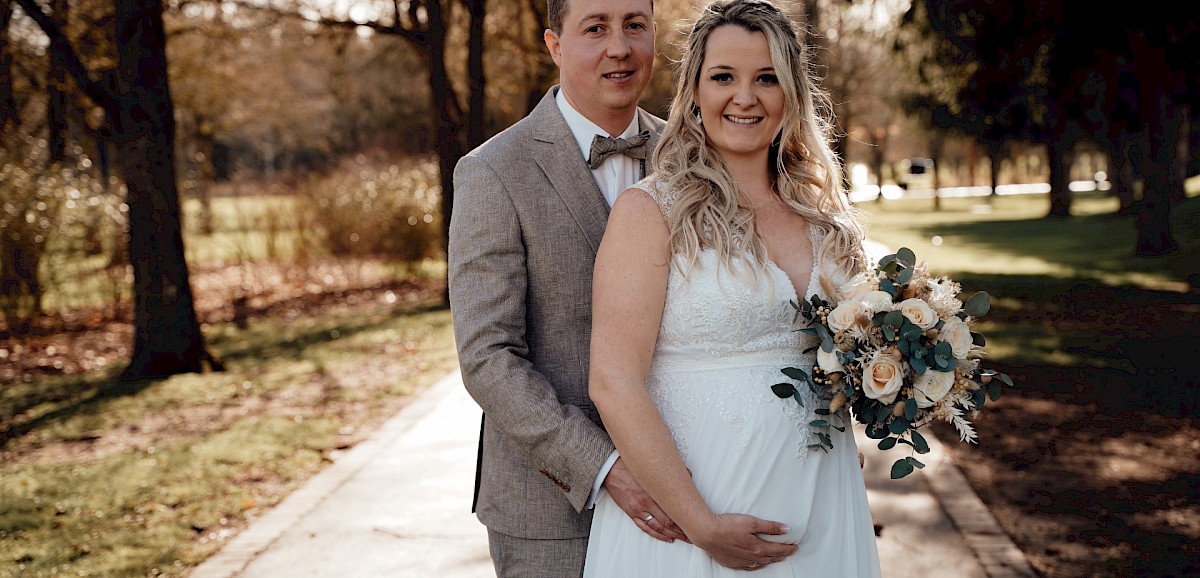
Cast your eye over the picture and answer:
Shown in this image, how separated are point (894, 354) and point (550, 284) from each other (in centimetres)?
89

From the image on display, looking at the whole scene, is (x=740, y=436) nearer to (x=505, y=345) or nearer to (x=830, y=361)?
(x=830, y=361)

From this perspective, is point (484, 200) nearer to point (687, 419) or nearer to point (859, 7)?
point (687, 419)

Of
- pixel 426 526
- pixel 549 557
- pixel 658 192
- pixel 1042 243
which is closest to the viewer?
pixel 658 192

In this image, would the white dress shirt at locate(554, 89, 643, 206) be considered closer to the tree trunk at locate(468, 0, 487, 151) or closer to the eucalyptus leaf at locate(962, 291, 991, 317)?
the eucalyptus leaf at locate(962, 291, 991, 317)

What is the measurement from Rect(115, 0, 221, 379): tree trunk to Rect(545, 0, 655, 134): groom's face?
8225 mm

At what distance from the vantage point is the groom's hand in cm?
241

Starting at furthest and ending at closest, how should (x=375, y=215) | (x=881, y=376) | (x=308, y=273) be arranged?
(x=375, y=215) → (x=308, y=273) → (x=881, y=376)

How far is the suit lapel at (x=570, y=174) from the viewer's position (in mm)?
2680

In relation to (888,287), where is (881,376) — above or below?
below

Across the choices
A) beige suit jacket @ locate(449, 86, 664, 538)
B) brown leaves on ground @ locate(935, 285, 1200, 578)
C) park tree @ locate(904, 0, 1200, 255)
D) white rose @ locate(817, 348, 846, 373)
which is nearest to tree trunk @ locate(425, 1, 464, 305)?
park tree @ locate(904, 0, 1200, 255)

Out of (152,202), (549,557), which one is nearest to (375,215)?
(152,202)

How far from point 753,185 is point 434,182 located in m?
18.3

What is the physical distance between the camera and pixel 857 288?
2.42 meters

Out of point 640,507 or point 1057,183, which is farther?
point 1057,183
